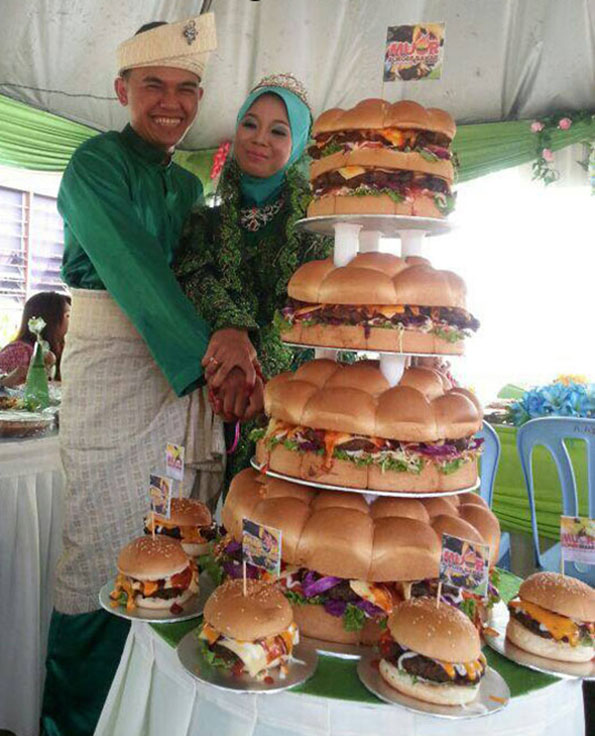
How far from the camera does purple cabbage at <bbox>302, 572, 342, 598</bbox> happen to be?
143 centimetres

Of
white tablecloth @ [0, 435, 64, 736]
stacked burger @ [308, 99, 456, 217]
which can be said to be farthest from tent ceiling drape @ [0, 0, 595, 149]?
stacked burger @ [308, 99, 456, 217]

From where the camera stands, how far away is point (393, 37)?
5.18 feet

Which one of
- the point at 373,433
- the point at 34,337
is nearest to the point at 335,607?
the point at 373,433

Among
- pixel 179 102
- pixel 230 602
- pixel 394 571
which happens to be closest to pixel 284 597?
pixel 230 602

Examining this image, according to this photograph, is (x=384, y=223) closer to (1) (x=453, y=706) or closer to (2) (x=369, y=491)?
(2) (x=369, y=491)

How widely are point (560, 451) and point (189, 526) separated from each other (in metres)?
2.28

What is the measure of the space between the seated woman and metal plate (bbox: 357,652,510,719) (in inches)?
134

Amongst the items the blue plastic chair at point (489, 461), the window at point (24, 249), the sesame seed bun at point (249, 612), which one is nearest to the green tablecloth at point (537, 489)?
the blue plastic chair at point (489, 461)

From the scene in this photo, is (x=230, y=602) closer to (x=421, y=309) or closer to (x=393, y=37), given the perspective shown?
(x=421, y=309)

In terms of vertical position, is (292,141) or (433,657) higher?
(292,141)

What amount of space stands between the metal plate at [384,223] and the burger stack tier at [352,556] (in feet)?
2.09

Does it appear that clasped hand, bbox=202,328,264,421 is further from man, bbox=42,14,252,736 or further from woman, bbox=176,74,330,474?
man, bbox=42,14,252,736

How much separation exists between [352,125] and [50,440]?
190 centimetres

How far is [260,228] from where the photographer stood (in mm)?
2289
